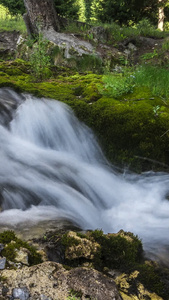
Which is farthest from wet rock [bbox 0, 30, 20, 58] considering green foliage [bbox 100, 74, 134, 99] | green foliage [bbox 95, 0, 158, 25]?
green foliage [bbox 100, 74, 134, 99]

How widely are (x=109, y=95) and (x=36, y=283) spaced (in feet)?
13.8

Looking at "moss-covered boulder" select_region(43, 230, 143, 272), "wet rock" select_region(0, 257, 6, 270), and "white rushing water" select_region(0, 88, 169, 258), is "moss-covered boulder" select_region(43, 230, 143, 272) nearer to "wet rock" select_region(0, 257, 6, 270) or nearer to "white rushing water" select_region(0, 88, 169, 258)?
"wet rock" select_region(0, 257, 6, 270)

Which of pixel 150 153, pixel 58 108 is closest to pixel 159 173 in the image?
pixel 150 153

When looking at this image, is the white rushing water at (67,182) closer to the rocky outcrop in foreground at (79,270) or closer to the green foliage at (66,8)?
the rocky outcrop in foreground at (79,270)

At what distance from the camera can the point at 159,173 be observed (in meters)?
4.26

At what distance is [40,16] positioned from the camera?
34.0ft

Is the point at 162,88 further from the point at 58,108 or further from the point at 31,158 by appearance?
the point at 31,158

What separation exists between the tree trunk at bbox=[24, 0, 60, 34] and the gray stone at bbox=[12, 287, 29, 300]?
33.2 feet

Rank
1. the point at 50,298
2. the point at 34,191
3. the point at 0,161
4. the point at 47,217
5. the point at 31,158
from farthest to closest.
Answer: the point at 31,158, the point at 0,161, the point at 34,191, the point at 47,217, the point at 50,298

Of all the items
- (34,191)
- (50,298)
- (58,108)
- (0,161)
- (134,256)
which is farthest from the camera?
(58,108)

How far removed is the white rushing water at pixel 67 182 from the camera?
3430mm

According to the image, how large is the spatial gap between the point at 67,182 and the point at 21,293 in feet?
7.58

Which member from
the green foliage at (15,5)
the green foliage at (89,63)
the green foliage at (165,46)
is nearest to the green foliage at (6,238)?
the green foliage at (89,63)

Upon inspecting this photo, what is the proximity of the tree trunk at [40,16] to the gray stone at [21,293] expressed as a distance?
33.2 ft
